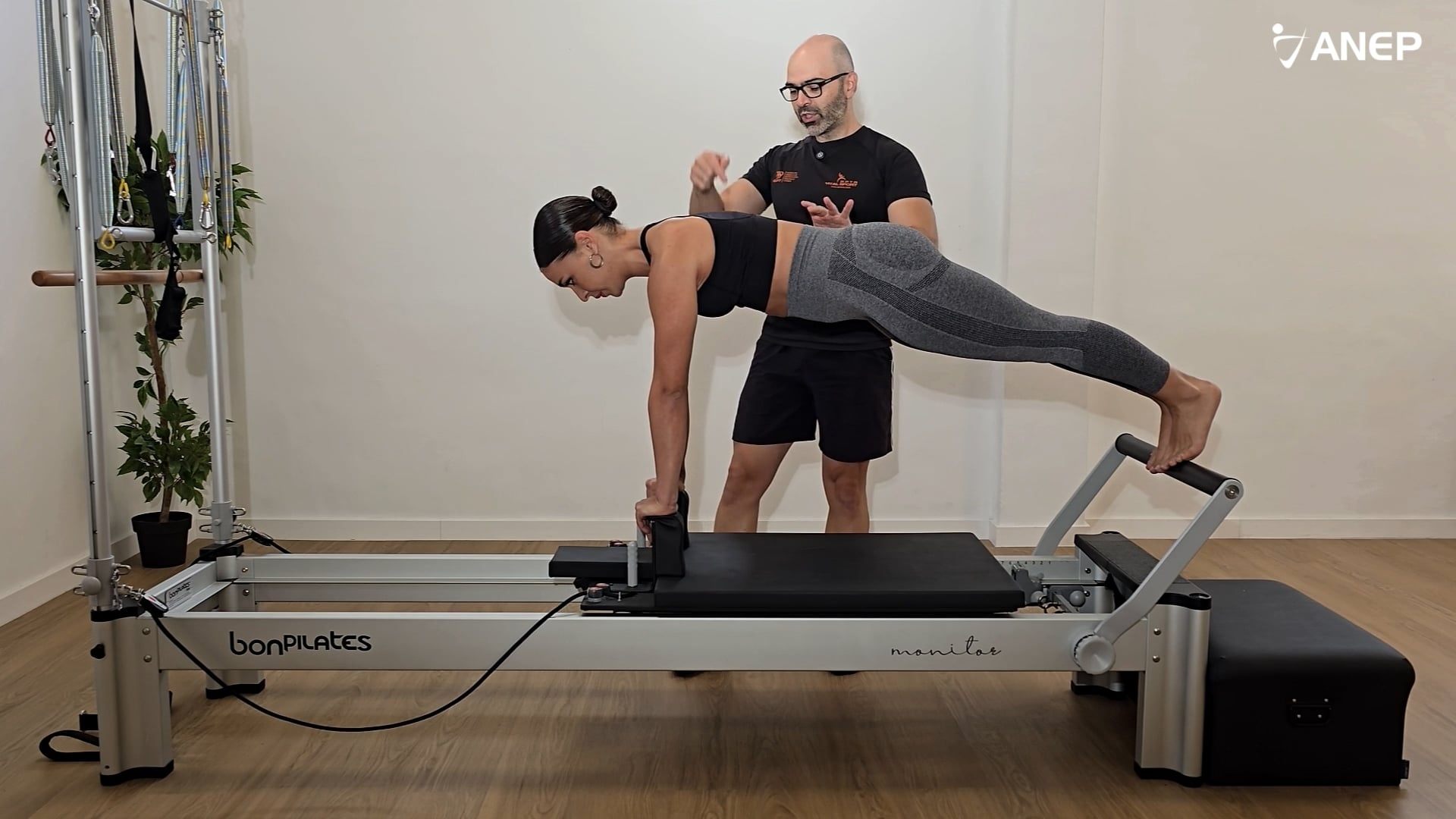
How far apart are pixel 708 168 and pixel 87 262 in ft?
4.46

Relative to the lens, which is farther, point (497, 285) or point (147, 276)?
point (497, 285)

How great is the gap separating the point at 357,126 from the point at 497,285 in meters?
0.70

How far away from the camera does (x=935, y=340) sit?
2.26 metres

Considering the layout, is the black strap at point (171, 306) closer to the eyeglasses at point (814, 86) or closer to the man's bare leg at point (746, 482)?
the man's bare leg at point (746, 482)

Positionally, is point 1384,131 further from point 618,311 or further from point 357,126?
point 357,126

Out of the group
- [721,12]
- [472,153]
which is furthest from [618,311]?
[721,12]

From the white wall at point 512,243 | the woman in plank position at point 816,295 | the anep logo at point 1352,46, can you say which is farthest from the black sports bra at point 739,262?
the anep logo at point 1352,46

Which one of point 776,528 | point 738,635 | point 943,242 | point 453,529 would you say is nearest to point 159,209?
point 738,635

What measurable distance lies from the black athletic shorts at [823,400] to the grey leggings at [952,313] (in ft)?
1.71

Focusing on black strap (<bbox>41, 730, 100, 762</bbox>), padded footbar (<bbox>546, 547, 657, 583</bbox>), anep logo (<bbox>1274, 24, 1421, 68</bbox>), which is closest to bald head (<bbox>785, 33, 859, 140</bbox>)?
padded footbar (<bbox>546, 547, 657, 583</bbox>)

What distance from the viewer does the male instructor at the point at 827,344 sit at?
2.82 m

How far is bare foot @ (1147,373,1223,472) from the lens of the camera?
2324 millimetres

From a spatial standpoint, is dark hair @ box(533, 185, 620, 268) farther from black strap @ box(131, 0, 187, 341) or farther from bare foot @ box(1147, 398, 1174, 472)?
bare foot @ box(1147, 398, 1174, 472)

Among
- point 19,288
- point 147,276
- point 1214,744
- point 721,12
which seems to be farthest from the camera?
point 721,12
